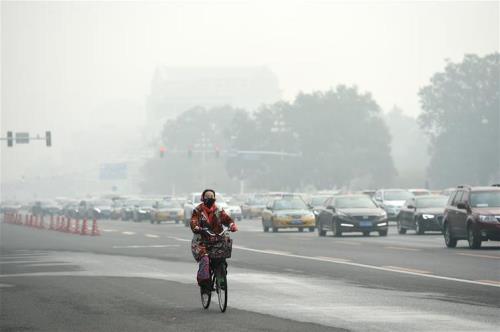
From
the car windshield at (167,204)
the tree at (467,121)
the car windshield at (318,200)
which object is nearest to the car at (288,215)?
the car windshield at (318,200)

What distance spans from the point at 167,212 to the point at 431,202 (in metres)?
31.0

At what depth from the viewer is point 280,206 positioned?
2169 inches

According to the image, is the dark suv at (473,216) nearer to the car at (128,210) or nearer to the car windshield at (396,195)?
the car windshield at (396,195)

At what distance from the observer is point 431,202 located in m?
48.2

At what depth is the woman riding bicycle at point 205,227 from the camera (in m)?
16.7

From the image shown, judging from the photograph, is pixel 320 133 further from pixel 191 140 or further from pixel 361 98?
pixel 191 140

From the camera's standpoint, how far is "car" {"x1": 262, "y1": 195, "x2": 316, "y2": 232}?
54031 millimetres

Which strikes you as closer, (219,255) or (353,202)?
(219,255)

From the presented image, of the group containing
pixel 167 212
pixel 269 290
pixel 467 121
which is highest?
pixel 467 121

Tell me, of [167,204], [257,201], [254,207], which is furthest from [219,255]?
[257,201]

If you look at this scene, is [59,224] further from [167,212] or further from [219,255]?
[219,255]

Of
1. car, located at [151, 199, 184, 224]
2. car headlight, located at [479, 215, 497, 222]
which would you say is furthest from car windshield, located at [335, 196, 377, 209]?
car, located at [151, 199, 184, 224]

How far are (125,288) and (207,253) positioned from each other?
535 cm

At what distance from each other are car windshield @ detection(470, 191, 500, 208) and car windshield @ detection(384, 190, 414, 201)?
94.4ft
